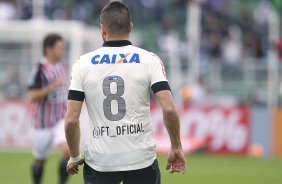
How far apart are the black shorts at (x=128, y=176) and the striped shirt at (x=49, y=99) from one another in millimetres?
6008

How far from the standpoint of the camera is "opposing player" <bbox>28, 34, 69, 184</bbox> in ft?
42.6

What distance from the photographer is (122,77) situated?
22.9 feet

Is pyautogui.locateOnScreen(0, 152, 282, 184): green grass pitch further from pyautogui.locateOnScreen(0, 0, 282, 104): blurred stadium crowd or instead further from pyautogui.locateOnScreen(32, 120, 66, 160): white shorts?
pyautogui.locateOnScreen(0, 0, 282, 104): blurred stadium crowd

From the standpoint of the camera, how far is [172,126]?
22.8 ft

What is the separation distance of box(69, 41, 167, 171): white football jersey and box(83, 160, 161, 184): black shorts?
1.9 inches

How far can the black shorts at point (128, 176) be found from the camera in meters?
7.10

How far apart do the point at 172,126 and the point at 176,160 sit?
304 mm

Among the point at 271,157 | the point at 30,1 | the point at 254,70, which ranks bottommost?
the point at 271,157

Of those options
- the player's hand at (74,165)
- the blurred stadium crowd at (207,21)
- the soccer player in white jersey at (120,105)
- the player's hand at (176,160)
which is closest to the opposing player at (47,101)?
the player's hand at (74,165)

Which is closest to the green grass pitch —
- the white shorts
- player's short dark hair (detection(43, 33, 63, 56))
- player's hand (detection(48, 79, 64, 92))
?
the white shorts

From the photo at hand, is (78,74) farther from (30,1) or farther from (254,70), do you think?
(30,1)

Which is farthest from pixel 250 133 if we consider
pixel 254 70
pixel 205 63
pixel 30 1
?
pixel 30 1

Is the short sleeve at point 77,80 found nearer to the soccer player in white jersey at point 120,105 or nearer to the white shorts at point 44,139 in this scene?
the soccer player in white jersey at point 120,105

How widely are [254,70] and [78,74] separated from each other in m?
19.2
